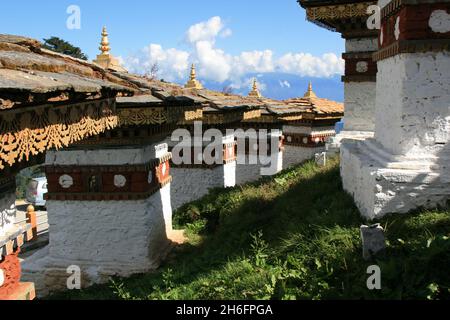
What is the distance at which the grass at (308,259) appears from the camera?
4.02 m

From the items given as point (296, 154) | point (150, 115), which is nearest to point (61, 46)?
point (296, 154)

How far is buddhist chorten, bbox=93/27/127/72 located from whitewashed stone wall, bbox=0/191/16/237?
4711 millimetres

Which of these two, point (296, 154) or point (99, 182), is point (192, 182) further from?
point (296, 154)

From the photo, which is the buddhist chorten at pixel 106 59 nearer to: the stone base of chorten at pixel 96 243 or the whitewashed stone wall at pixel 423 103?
the stone base of chorten at pixel 96 243

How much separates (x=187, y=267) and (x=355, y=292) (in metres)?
3.21

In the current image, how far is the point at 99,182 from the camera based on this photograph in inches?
312

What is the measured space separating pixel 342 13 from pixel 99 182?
639 centimetres

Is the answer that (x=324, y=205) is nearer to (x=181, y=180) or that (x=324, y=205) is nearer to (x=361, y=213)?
(x=361, y=213)

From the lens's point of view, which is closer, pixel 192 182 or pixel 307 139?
pixel 192 182

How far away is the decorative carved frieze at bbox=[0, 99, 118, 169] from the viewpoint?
9.57 feet

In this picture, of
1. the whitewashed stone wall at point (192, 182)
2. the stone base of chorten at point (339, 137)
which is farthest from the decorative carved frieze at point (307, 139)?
the stone base of chorten at point (339, 137)

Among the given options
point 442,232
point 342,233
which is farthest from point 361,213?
point 442,232
